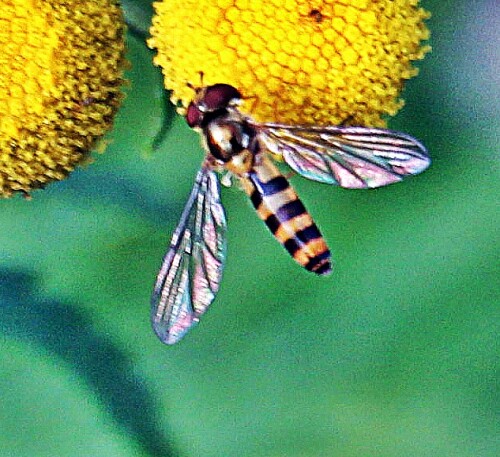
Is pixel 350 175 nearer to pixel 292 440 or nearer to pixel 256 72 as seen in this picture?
pixel 256 72

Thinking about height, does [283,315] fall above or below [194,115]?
below

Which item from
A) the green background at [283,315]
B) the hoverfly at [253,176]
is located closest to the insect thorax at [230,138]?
the hoverfly at [253,176]

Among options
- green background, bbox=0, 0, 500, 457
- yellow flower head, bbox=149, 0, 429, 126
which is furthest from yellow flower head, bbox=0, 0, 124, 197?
green background, bbox=0, 0, 500, 457

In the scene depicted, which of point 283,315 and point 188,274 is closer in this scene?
point 188,274

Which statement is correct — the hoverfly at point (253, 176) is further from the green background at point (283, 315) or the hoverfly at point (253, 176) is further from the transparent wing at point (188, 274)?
the green background at point (283, 315)

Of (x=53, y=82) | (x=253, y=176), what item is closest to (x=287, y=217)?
(x=253, y=176)

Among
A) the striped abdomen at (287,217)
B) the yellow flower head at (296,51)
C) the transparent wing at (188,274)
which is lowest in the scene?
the transparent wing at (188,274)

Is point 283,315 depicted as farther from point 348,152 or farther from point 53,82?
point 53,82
